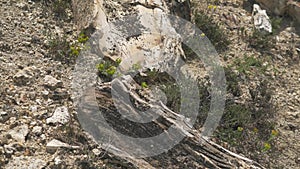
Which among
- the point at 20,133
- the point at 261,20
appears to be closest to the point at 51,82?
the point at 20,133

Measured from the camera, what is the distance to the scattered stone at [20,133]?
5.05 metres

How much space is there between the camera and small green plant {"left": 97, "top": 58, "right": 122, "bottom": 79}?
6.04 meters

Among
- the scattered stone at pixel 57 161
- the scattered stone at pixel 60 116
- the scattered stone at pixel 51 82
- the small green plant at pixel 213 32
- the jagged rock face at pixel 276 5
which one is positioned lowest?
the scattered stone at pixel 57 161

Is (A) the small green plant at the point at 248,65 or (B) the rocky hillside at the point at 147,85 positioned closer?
(B) the rocky hillside at the point at 147,85

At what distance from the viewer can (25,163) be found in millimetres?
4836

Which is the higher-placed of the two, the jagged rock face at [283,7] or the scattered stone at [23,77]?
the jagged rock face at [283,7]

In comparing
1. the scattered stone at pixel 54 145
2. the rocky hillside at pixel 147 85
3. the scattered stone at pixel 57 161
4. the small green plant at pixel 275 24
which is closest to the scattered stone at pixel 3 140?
the rocky hillside at pixel 147 85

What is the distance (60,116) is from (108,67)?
4.01ft

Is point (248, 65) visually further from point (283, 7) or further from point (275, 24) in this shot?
point (283, 7)

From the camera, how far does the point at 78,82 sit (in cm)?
607

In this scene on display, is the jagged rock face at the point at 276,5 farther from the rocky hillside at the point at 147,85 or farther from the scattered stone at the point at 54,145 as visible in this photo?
the scattered stone at the point at 54,145

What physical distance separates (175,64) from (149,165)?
213 centimetres

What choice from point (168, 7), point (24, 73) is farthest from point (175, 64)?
point (24, 73)

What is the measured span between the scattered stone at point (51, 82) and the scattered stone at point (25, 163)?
1.30 m
